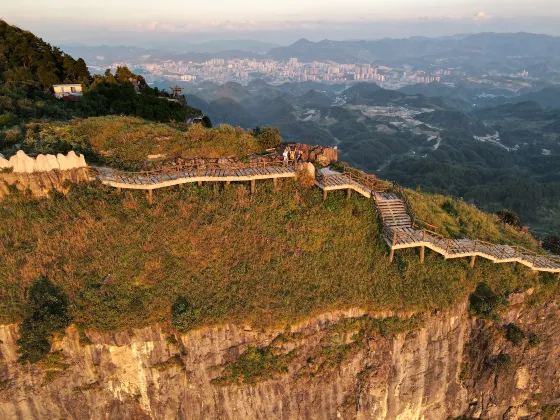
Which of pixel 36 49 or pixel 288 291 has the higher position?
pixel 36 49

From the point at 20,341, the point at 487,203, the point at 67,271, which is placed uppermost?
the point at 67,271

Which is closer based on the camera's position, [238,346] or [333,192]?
[238,346]

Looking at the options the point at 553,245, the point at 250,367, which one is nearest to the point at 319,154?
the point at 250,367

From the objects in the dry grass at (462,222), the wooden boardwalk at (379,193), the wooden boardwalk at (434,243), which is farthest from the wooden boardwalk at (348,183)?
the dry grass at (462,222)

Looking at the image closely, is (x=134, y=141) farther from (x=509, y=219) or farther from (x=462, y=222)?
(x=509, y=219)

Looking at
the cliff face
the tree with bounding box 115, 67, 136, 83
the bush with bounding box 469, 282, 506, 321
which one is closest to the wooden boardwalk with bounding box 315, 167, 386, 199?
the cliff face

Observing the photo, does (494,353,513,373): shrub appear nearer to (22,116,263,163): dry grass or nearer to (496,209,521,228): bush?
(496,209,521,228): bush

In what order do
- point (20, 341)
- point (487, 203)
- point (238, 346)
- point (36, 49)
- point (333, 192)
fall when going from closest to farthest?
point (20, 341), point (238, 346), point (333, 192), point (36, 49), point (487, 203)

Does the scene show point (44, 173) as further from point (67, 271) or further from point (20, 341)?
point (20, 341)

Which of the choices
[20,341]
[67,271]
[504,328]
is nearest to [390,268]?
[504,328]
